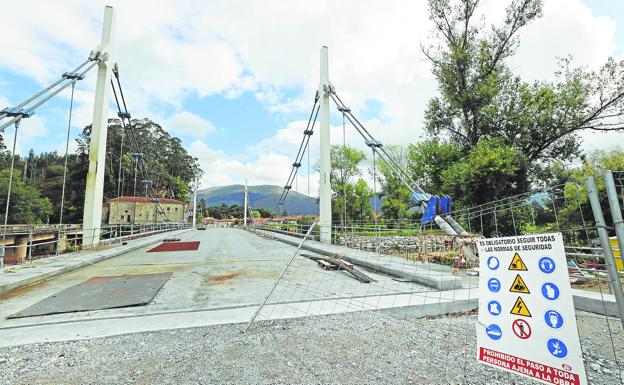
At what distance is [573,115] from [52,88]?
2537 cm

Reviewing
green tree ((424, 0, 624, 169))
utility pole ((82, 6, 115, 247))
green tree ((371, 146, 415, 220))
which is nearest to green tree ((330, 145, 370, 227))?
green tree ((371, 146, 415, 220))

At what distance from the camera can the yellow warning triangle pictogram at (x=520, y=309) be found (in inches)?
82.8

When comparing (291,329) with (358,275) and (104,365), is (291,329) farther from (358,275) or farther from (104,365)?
(358,275)

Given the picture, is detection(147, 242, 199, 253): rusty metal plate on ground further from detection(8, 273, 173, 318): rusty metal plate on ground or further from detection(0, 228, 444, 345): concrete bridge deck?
detection(8, 273, 173, 318): rusty metal plate on ground

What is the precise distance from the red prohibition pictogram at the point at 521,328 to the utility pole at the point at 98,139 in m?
14.3

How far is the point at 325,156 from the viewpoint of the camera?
563 inches

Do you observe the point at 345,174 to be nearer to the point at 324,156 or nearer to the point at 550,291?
the point at 324,156

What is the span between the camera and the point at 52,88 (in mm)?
12797

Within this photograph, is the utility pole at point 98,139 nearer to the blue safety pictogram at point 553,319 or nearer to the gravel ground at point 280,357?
the gravel ground at point 280,357

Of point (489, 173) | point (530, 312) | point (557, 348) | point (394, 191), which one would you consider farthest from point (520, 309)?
point (394, 191)

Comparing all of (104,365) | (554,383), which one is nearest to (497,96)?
(554,383)

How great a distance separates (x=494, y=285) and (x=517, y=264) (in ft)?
0.77

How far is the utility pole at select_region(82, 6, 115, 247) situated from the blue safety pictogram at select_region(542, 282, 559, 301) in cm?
1443

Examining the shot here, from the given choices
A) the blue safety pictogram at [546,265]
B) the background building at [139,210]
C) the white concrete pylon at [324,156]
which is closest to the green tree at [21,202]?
the background building at [139,210]
